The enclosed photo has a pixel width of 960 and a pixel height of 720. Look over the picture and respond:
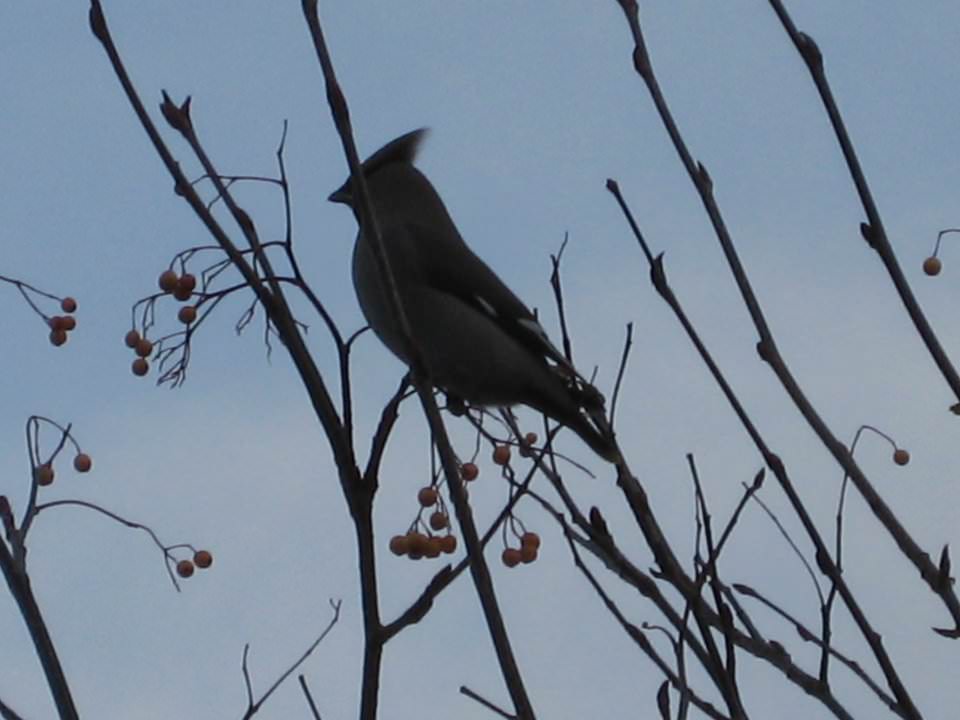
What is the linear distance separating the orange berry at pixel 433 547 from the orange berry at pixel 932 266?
103 centimetres

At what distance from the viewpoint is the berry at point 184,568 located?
2.89 metres

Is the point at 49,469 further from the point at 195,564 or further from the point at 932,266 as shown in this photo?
the point at 932,266

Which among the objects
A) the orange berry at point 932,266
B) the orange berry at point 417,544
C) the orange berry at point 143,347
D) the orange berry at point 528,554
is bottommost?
the orange berry at point 417,544

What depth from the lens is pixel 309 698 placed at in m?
1.92

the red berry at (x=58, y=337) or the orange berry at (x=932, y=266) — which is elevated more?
the orange berry at (x=932, y=266)

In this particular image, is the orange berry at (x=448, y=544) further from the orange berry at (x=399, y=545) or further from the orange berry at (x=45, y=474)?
the orange berry at (x=45, y=474)

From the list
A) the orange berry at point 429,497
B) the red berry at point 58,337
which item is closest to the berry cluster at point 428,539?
the orange berry at point 429,497

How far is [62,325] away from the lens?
282 cm

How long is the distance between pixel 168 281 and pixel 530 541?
0.73 m

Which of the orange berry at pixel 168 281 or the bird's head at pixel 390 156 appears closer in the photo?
the orange berry at pixel 168 281

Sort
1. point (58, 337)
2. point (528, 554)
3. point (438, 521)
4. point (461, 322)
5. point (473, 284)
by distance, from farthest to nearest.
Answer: point (473, 284)
point (461, 322)
point (58, 337)
point (528, 554)
point (438, 521)

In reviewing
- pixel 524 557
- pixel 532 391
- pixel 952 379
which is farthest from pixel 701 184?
pixel 532 391

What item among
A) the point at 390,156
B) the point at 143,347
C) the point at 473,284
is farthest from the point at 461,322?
the point at 143,347

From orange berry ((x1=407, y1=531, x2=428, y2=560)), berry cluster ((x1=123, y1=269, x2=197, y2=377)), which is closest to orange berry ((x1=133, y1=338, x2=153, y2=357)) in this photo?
berry cluster ((x1=123, y1=269, x2=197, y2=377))
